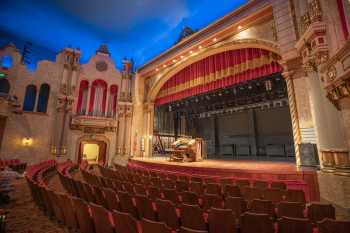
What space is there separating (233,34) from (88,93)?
11.0 metres

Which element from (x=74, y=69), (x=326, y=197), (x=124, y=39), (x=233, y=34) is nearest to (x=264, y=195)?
(x=326, y=197)

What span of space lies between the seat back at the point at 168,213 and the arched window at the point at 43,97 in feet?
42.5

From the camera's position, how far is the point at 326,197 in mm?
4316

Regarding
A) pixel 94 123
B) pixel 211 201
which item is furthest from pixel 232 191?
pixel 94 123

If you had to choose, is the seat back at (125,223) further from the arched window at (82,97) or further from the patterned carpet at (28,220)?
the arched window at (82,97)

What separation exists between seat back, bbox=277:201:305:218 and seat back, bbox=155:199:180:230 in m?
1.46

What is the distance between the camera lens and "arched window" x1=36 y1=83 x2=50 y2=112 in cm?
1164

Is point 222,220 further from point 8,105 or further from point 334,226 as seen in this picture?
point 8,105

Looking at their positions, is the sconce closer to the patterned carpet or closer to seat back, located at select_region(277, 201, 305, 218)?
the patterned carpet

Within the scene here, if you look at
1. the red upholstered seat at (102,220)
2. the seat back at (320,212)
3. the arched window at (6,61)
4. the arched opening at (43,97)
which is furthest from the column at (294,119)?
the arched window at (6,61)

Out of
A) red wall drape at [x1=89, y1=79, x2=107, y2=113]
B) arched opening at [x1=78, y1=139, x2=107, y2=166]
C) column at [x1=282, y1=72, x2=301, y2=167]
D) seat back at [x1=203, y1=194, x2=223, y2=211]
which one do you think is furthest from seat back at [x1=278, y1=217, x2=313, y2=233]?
red wall drape at [x1=89, y1=79, x2=107, y2=113]

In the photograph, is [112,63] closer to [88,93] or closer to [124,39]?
[88,93]

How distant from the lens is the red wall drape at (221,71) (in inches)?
314

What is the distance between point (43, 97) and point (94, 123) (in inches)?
148
